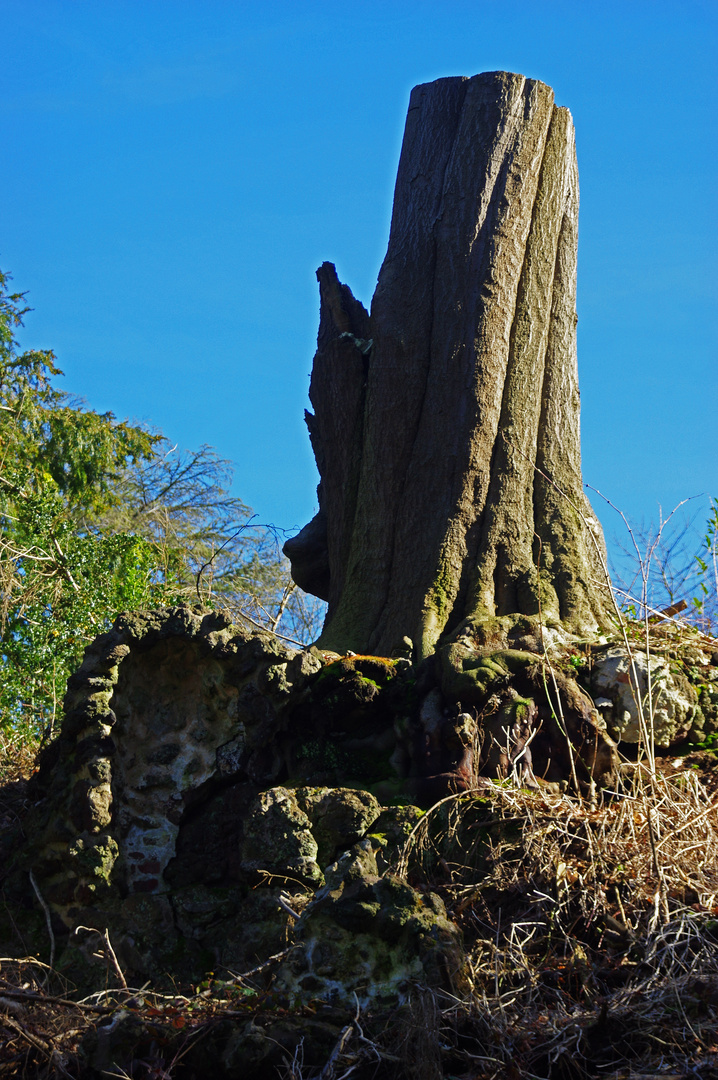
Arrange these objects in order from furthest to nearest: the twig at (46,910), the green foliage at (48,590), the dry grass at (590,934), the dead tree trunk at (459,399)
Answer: the green foliage at (48,590) < the dead tree trunk at (459,399) < the twig at (46,910) < the dry grass at (590,934)

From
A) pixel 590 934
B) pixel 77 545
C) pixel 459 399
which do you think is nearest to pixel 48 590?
pixel 77 545

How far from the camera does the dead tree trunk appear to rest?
19.7 ft

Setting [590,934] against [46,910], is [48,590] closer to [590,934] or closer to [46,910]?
[46,910]

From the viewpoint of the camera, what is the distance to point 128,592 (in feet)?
31.7

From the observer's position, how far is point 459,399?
21.1 feet

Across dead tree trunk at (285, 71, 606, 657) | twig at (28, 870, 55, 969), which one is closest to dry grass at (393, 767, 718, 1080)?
dead tree trunk at (285, 71, 606, 657)

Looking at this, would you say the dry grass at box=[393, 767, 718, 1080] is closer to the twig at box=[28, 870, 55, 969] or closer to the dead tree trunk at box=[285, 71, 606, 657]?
the dead tree trunk at box=[285, 71, 606, 657]

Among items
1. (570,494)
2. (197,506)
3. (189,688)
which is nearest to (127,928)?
(189,688)

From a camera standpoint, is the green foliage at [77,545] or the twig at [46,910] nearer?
the twig at [46,910]

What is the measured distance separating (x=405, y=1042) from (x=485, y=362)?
14.9 ft

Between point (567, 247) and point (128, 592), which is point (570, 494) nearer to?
point (567, 247)

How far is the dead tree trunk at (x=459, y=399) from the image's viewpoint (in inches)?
236

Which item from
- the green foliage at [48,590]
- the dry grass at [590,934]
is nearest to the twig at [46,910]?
the dry grass at [590,934]

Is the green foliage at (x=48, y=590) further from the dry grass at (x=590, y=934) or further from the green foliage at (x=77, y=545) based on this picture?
the dry grass at (x=590, y=934)
